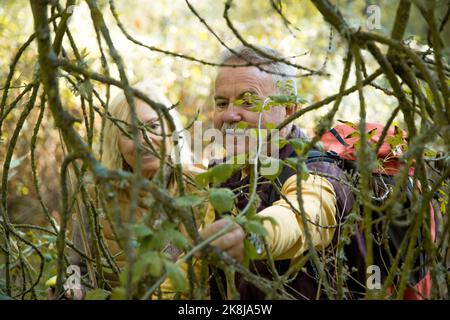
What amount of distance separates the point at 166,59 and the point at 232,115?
6045 mm

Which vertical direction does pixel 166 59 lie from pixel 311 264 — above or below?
above

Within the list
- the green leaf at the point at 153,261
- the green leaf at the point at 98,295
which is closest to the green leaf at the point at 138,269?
the green leaf at the point at 153,261

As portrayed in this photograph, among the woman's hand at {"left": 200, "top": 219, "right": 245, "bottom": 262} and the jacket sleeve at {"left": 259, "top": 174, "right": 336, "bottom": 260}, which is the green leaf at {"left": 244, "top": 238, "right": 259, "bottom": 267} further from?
the jacket sleeve at {"left": 259, "top": 174, "right": 336, "bottom": 260}

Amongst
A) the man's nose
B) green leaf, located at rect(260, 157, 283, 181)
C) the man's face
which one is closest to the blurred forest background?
the man's face

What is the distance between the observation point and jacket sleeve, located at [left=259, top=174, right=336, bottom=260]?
1757mm

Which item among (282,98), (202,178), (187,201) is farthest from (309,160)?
(187,201)

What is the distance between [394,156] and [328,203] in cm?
37

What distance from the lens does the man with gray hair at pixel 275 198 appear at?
1.70 m

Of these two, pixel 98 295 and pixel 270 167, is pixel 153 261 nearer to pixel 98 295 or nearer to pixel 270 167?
pixel 98 295

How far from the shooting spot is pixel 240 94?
2.60 m

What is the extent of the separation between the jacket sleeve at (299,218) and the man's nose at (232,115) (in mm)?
476

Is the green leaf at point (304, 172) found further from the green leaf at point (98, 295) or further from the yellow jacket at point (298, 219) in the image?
the green leaf at point (98, 295)
